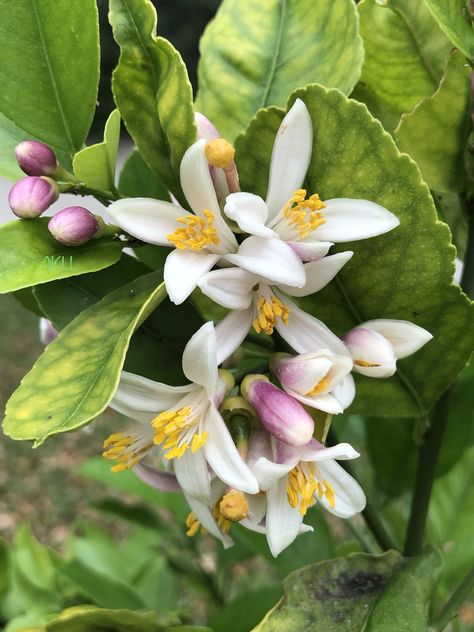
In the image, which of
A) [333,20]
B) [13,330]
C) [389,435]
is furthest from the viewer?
[13,330]

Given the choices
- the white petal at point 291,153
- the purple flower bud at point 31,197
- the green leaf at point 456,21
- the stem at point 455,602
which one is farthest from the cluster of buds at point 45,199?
the stem at point 455,602

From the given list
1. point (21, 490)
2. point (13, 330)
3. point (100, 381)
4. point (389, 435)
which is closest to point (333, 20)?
point (100, 381)

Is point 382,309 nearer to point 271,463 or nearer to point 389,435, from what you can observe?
point 271,463

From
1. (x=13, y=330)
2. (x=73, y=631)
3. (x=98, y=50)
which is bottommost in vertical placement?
(x=13, y=330)

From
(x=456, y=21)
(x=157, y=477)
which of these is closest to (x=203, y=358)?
(x=157, y=477)

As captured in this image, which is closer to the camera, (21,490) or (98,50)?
(98,50)

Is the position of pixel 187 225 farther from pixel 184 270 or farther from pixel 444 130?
pixel 444 130
